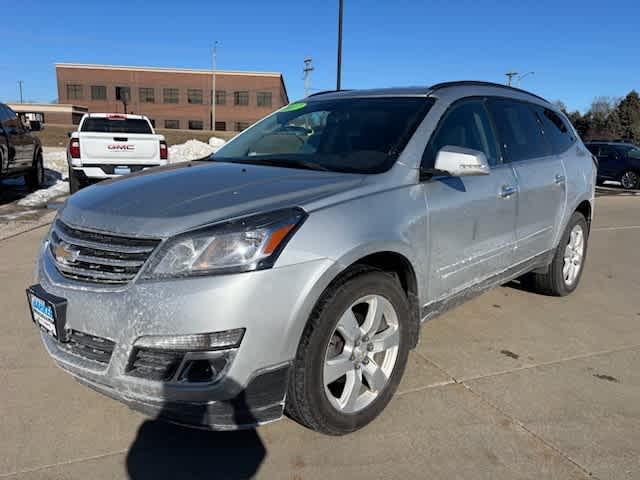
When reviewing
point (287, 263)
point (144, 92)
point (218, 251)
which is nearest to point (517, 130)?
point (287, 263)

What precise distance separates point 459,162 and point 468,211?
1.53ft

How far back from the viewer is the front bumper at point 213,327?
2061 millimetres

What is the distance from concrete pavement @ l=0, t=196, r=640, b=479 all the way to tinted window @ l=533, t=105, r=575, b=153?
5.35 feet

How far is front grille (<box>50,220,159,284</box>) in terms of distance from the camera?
2184 millimetres

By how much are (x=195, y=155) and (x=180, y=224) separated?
59.9 feet

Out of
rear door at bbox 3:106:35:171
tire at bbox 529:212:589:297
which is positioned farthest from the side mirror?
rear door at bbox 3:106:35:171

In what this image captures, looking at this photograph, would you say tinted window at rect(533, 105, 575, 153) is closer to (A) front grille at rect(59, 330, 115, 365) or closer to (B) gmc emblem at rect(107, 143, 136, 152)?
(A) front grille at rect(59, 330, 115, 365)

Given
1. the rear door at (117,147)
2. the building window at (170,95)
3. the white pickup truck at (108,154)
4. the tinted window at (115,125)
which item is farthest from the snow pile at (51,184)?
the building window at (170,95)

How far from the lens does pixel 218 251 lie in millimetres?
2127

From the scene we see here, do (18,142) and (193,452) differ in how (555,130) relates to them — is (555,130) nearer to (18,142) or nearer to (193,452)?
(193,452)

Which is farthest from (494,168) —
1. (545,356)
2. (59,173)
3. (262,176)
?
(59,173)

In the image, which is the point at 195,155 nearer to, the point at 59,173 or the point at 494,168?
the point at 59,173

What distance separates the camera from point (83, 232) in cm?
241

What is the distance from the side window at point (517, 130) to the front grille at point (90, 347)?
2962mm
